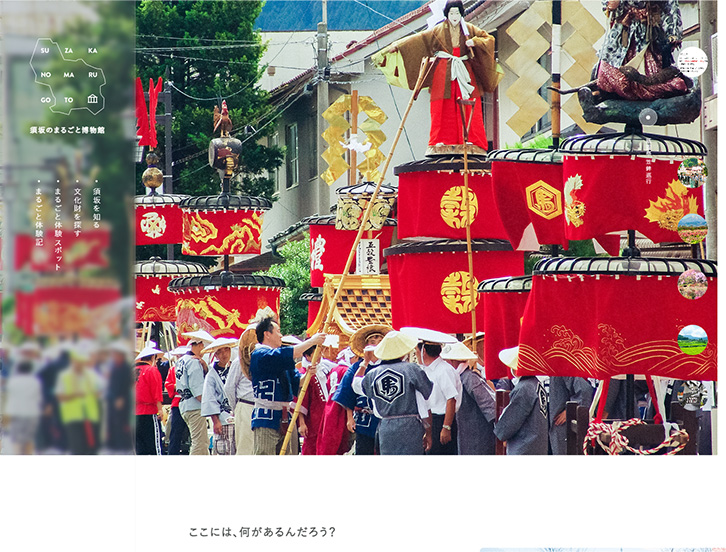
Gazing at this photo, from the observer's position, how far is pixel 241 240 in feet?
38.1

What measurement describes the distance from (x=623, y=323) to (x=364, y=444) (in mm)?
2577

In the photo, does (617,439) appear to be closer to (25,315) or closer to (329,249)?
(25,315)

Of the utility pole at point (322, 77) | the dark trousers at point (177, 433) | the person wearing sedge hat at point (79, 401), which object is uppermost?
the utility pole at point (322, 77)

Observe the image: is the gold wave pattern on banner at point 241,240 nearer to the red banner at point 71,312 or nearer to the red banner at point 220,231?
the red banner at point 220,231

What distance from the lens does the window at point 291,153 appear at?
51.0 feet

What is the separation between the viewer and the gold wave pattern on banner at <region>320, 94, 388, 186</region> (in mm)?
10820

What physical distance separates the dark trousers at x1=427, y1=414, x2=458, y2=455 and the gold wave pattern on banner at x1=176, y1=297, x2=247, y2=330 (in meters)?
3.62

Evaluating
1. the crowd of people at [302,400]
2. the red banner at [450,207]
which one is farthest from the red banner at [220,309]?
the red banner at [450,207]

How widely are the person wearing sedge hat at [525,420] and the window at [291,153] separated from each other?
8.87 m

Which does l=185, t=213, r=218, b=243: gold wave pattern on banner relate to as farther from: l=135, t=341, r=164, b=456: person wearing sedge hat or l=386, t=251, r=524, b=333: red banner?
l=386, t=251, r=524, b=333: red banner

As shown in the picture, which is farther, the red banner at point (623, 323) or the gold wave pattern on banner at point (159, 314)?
the gold wave pattern on banner at point (159, 314)

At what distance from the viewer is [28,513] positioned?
6043 mm

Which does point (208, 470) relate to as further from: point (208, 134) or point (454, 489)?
point (208, 134)

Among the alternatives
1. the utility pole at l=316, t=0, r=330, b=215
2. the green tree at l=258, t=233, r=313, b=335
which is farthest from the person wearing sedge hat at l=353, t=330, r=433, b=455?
the green tree at l=258, t=233, r=313, b=335
